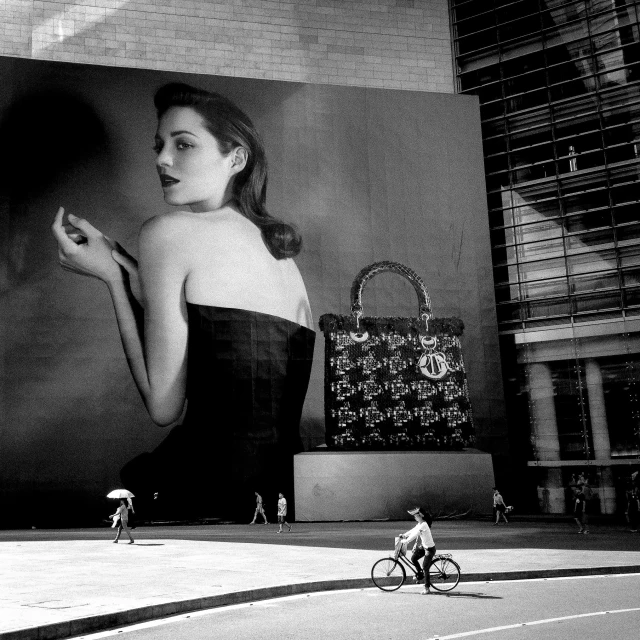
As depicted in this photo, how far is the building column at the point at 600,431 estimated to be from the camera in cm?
2898

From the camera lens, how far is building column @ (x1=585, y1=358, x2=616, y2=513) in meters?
29.0

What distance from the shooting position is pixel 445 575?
10.8 m

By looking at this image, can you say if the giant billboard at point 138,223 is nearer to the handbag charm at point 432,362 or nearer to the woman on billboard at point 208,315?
the woman on billboard at point 208,315

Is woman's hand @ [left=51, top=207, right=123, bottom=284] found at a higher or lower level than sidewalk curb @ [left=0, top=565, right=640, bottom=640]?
higher

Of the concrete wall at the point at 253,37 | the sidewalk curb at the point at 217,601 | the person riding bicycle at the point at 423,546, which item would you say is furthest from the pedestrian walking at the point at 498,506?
the concrete wall at the point at 253,37

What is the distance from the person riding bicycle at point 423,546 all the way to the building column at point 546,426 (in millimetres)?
20645

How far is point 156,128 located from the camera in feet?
95.7

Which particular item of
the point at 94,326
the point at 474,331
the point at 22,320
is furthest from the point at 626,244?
the point at 22,320

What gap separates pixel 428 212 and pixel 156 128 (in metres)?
10.7

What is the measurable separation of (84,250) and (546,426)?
18238 mm

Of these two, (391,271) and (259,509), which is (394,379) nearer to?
(391,271)

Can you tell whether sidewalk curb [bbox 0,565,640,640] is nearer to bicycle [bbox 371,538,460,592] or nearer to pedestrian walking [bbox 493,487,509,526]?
bicycle [bbox 371,538,460,592]

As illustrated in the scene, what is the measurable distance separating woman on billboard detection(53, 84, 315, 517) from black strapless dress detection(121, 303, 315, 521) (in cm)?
4

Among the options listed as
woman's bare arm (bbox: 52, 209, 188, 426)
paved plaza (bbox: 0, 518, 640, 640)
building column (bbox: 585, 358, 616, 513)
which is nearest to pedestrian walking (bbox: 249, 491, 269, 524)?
paved plaza (bbox: 0, 518, 640, 640)
